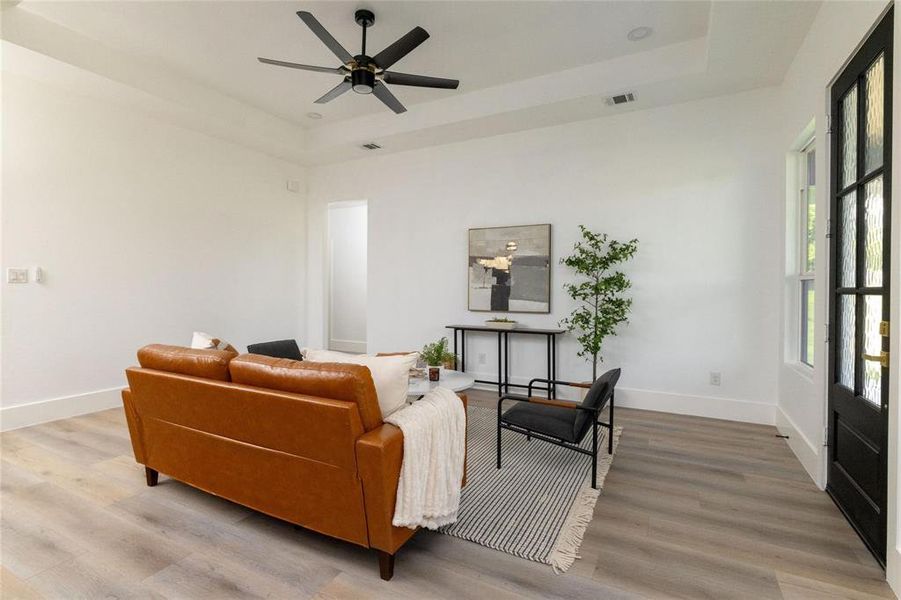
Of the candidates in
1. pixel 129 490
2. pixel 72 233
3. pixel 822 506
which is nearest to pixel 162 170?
pixel 72 233

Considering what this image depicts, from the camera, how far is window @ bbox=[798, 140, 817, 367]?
3.37 m

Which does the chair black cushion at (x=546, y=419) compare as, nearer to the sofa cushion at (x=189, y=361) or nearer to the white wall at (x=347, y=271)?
the sofa cushion at (x=189, y=361)

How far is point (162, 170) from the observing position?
187 inches

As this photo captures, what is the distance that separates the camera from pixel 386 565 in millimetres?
1803

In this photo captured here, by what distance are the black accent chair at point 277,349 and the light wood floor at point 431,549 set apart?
1271 mm

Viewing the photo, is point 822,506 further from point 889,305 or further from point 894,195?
point 894,195

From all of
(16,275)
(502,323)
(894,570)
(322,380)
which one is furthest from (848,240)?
(16,275)

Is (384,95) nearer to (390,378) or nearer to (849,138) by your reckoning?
(390,378)

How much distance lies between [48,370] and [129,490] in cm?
228

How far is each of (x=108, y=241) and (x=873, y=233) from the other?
598 cm

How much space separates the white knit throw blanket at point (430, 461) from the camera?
1770 millimetres

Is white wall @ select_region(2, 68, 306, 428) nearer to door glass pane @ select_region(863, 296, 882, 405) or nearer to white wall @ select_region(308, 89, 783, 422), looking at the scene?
white wall @ select_region(308, 89, 783, 422)

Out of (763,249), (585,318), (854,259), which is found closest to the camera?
(854,259)

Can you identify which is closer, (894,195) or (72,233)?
(894,195)
